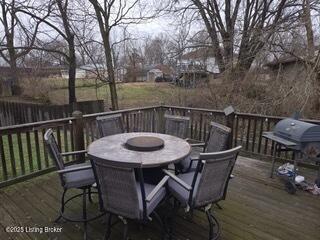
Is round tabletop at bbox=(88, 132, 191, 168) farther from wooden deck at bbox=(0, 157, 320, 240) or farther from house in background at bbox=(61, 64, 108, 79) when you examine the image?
house in background at bbox=(61, 64, 108, 79)

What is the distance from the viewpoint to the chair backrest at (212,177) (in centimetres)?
196

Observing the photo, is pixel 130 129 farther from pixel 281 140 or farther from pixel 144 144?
pixel 281 140

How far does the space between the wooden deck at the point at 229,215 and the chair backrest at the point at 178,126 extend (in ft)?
3.27

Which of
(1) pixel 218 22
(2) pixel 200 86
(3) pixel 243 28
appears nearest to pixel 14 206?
(2) pixel 200 86

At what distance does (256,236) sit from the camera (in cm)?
240

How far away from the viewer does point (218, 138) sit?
292cm

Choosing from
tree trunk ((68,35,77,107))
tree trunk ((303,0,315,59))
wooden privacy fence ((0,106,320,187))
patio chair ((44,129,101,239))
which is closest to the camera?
patio chair ((44,129,101,239))

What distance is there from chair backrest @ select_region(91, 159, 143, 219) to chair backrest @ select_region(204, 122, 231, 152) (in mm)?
1302

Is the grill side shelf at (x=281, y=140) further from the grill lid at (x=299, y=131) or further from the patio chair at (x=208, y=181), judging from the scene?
the patio chair at (x=208, y=181)

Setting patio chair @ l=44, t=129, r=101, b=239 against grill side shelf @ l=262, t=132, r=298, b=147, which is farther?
grill side shelf @ l=262, t=132, r=298, b=147

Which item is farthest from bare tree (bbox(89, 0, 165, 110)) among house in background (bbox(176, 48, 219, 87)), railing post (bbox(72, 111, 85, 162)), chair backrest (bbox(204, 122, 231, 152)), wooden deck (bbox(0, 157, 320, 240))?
chair backrest (bbox(204, 122, 231, 152))

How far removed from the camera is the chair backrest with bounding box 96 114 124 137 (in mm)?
3588

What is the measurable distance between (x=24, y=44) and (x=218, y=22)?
7005mm

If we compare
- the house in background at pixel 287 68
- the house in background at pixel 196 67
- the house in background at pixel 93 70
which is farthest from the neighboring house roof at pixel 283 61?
the house in background at pixel 93 70
